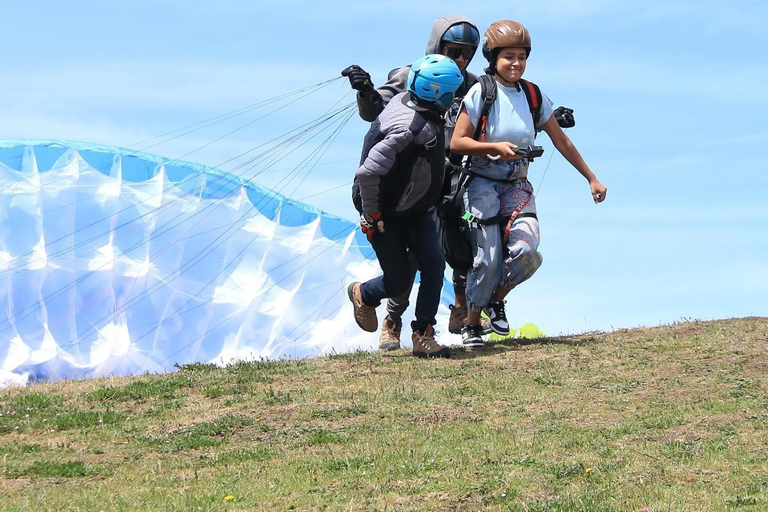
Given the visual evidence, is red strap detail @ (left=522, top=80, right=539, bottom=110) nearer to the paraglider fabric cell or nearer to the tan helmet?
the tan helmet

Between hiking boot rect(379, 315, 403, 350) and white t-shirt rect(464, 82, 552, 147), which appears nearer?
white t-shirt rect(464, 82, 552, 147)

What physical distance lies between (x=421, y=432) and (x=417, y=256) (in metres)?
2.85

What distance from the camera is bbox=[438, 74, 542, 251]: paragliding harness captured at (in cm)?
1047

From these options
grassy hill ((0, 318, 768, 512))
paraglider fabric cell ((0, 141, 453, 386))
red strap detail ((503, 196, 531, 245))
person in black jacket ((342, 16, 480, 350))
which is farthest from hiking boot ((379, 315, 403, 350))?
paraglider fabric cell ((0, 141, 453, 386))

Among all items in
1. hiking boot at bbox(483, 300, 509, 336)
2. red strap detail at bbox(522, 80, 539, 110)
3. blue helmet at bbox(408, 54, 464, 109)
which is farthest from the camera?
hiking boot at bbox(483, 300, 509, 336)

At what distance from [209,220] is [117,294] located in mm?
1967

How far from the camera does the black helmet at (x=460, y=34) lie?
11.0 m

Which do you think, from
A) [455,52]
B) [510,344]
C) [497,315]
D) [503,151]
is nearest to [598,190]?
[503,151]

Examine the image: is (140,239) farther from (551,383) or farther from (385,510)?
(385,510)

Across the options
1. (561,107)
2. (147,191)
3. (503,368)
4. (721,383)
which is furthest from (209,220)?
(721,383)

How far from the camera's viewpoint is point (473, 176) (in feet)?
35.0

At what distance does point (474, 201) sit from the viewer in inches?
418

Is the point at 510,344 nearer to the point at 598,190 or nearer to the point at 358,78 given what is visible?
the point at 598,190

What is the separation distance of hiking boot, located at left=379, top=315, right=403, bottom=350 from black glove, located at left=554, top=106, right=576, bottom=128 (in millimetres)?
2538
